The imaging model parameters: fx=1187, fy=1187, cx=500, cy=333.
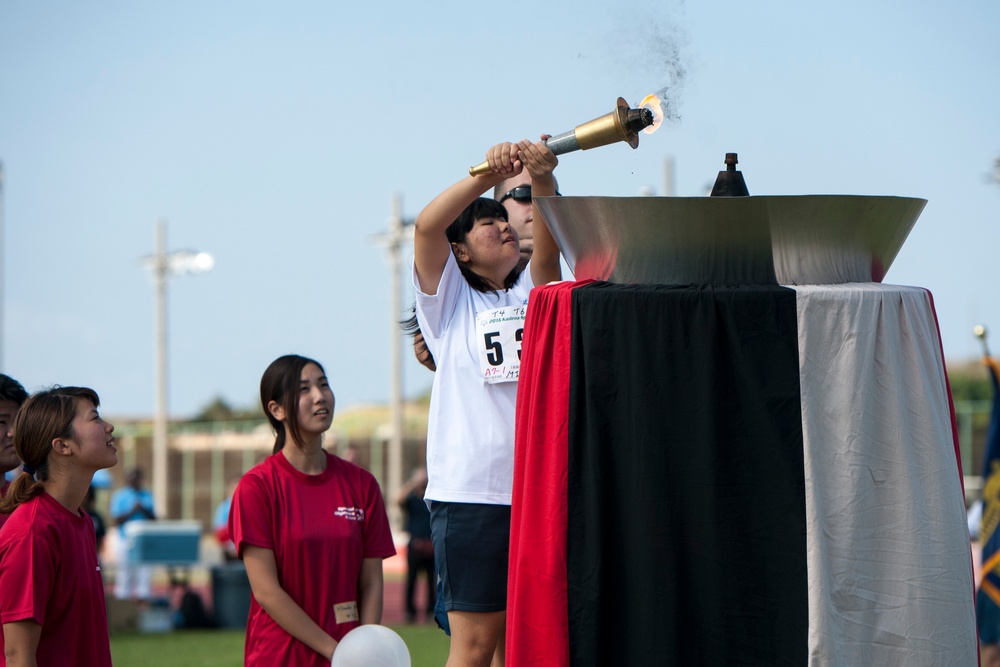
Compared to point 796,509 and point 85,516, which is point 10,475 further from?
point 796,509

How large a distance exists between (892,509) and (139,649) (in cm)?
1011

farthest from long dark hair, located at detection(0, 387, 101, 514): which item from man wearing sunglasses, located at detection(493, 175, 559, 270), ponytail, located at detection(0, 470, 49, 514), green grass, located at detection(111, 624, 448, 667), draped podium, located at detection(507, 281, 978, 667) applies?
green grass, located at detection(111, 624, 448, 667)

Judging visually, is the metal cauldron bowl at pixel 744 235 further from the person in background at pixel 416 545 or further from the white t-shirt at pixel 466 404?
the person in background at pixel 416 545

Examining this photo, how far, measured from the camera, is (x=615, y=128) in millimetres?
2961

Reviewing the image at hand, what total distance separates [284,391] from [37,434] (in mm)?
966

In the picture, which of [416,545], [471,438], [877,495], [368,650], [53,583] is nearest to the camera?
[877,495]

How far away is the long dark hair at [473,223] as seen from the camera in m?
3.92

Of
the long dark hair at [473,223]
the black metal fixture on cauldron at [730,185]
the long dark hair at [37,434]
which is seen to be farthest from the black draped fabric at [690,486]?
the long dark hair at [37,434]

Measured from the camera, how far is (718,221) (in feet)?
9.30

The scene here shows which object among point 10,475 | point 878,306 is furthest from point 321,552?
point 10,475

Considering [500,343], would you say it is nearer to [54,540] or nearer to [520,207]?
[520,207]

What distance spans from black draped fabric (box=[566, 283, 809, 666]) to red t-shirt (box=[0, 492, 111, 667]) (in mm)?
1455

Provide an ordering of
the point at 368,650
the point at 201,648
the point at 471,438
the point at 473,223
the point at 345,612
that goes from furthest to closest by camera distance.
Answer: the point at 201,648
the point at 345,612
the point at 473,223
the point at 368,650
the point at 471,438

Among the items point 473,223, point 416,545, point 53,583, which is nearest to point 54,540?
point 53,583
